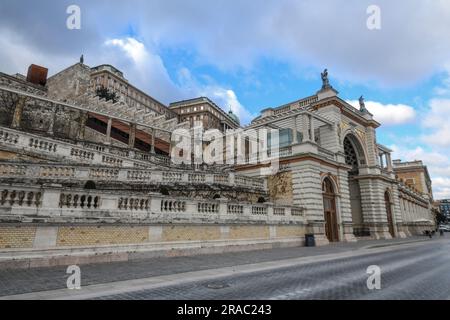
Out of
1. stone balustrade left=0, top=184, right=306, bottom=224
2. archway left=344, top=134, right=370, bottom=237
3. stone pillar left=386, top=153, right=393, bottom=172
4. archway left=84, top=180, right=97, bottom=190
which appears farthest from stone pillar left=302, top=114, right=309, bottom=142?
stone pillar left=386, top=153, right=393, bottom=172

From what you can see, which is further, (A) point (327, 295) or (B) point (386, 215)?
(B) point (386, 215)

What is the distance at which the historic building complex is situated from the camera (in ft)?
33.8

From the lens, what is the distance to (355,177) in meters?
36.8

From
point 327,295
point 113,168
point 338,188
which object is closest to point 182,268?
point 327,295

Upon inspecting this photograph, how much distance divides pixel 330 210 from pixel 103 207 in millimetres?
22672

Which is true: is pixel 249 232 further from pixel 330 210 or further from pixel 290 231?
pixel 330 210

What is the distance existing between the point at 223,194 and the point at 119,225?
1106 centimetres

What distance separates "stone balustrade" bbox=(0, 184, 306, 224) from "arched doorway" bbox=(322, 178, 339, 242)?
13018 millimetres

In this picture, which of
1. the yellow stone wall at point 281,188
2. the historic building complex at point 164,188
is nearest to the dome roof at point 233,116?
the historic building complex at point 164,188

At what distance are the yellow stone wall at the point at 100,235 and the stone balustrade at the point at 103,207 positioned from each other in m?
0.32

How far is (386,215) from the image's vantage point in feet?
122

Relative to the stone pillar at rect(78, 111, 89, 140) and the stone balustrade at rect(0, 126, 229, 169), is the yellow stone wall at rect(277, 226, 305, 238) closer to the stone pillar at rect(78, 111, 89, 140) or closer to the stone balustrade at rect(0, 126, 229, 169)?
the stone balustrade at rect(0, 126, 229, 169)

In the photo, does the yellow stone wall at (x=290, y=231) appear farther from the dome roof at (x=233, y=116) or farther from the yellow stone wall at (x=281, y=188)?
the dome roof at (x=233, y=116)

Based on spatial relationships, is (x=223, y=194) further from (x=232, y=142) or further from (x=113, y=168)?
(x=232, y=142)
